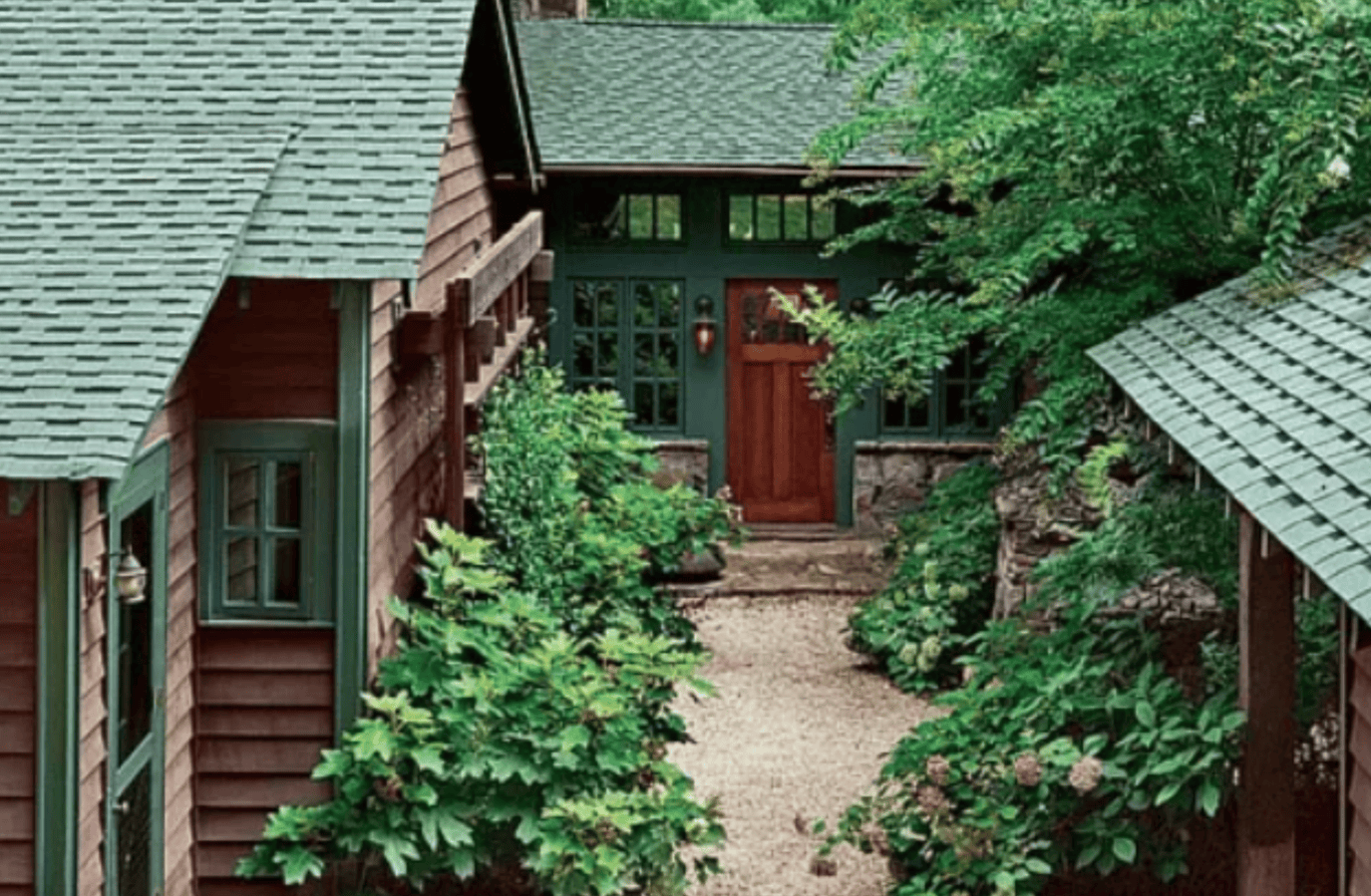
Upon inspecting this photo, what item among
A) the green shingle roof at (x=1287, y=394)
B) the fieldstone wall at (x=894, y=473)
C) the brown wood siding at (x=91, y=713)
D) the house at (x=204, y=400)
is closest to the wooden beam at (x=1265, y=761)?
the green shingle roof at (x=1287, y=394)

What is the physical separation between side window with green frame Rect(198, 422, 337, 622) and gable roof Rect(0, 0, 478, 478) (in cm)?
90

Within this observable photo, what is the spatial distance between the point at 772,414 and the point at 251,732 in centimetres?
1183

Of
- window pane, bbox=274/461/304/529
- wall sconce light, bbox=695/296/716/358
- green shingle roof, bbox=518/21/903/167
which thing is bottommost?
window pane, bbox=274/461/304/529

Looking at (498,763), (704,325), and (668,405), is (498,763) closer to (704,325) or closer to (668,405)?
(704,325)

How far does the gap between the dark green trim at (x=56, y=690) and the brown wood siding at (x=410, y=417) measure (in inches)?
100

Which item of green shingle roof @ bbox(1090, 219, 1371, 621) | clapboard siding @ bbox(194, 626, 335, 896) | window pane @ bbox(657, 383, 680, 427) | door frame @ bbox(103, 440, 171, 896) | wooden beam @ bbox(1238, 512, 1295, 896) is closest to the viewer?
green shingle roof @ bbox(1090, 219, 1371, 621)

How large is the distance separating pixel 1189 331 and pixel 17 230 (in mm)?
5150

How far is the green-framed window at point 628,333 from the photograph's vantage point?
75.0 feet

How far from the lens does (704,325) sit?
22703mm

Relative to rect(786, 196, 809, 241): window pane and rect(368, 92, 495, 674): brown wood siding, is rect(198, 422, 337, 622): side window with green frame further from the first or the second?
rect(786, 196, 809, 241): window pane

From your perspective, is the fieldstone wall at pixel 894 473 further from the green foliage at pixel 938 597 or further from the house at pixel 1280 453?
the house at pixel 1280 453

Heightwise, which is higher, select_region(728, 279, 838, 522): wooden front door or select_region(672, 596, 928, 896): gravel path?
select_region(728, 279, 838, 522): wooden front door

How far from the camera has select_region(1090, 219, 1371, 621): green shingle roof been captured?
827 centimetres

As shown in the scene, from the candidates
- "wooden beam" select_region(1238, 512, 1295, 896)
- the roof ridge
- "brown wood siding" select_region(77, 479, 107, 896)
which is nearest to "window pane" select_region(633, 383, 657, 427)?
the roof ridge
